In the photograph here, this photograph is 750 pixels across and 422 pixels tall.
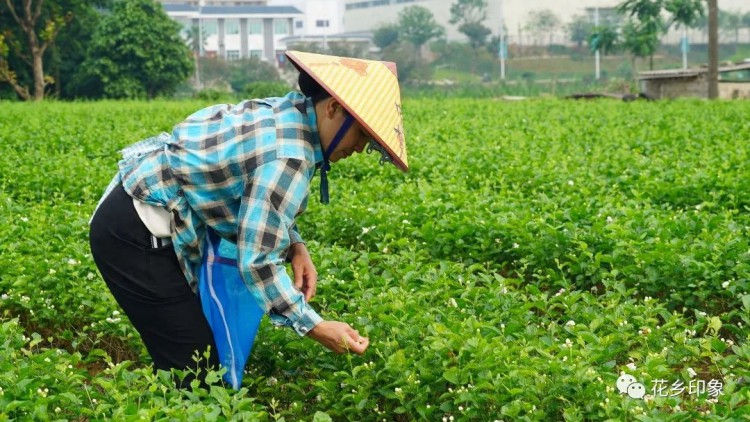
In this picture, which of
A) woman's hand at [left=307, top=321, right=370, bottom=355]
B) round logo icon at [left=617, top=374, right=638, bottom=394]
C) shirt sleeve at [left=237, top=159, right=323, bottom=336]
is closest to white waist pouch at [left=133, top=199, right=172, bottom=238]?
shirt sleeve at [left=237, top=159, right=323, bottom=336]

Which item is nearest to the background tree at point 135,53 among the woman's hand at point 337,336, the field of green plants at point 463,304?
the field of green plants at point 463,304

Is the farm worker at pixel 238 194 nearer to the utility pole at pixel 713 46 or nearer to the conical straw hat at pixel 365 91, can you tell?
the conical straw hat at pixel 365 91

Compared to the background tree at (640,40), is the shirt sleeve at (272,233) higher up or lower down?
lower down

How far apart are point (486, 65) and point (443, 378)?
66.9 m

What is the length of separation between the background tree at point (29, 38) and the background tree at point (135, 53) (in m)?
1.57

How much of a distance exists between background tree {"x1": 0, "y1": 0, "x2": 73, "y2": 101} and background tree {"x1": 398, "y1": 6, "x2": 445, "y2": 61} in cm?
4024

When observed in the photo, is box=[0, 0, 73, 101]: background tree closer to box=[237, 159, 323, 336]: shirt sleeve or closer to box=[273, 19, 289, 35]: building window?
box=[237, 159, 323, 336]: shirt sleeve

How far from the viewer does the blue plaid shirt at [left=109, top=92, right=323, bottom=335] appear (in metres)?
3.37

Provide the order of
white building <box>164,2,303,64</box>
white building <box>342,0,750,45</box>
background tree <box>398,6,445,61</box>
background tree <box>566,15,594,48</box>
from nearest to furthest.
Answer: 1. background tree <box>566,15,594,48</box>
2. background tree <box>398,6,445,61</box>
3. white building <box>342,0,750,45</box>
4. white building <box>164,2,303,64</box>

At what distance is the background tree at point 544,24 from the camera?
7525cm

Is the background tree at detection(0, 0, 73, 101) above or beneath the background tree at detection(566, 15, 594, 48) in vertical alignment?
beneath

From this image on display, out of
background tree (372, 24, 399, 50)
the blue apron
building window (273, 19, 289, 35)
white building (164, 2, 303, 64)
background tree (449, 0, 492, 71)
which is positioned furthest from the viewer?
building window (273, 19, 289, 35)

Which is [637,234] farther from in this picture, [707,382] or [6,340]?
[6,340]

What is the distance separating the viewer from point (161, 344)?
12.2ft
